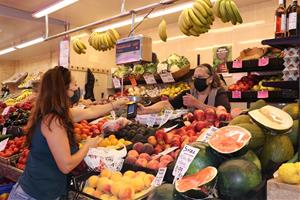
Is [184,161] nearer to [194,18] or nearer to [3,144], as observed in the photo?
[3,144]

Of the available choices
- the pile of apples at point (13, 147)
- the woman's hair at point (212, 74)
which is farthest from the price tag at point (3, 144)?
the woman's hair at point (212, 74)

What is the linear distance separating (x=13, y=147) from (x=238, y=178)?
9.04 feet

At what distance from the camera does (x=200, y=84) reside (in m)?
3.29

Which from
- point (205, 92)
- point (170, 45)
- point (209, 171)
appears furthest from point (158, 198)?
point (170, 45)

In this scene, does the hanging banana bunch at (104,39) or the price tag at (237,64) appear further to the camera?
the hanging banana bunch at (104,39)

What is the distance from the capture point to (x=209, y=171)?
4.42ft

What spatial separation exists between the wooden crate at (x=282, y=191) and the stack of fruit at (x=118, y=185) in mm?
728

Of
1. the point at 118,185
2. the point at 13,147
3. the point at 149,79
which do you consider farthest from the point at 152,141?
the point at 149,79

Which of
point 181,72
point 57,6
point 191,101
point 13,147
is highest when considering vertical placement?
point 57,6

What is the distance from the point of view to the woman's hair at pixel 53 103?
2.02 meters

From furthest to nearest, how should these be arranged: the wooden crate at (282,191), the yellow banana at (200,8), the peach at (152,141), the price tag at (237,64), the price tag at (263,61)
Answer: the price tag at (237,64), the price tag at (263,61), the yellow banana at (200,8), the peach at (152,141), the wooden crate at (282,191)

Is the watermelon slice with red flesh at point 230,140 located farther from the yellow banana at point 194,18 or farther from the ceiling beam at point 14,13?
the ceiling beam at point 14,13

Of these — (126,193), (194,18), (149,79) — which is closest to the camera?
(126,193)

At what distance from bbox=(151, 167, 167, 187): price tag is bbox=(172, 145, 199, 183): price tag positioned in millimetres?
148
